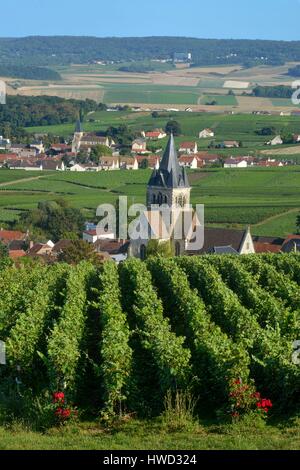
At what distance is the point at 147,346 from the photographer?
15891mm

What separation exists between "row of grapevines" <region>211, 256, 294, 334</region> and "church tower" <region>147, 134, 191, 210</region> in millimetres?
19814

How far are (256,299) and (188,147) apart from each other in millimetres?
88060

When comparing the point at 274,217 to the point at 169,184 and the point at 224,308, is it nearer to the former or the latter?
the point at 169,184

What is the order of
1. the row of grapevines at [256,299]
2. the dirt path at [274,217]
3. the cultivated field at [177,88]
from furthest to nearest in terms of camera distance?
the cultivated field at [177,88]
the dirt path at [274,217]
the row of grapevines at [256,299]

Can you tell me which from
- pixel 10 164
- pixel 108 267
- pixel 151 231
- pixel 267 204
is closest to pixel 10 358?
pixel 108 267

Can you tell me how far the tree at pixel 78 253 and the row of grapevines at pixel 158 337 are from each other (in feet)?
67.9

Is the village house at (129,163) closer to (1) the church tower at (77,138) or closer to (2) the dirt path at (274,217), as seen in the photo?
(1) the church tower at (77,138)

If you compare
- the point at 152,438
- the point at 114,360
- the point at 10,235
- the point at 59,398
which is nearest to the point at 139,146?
the point at 10,235

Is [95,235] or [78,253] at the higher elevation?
[95,235]

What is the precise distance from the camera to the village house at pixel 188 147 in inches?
4183

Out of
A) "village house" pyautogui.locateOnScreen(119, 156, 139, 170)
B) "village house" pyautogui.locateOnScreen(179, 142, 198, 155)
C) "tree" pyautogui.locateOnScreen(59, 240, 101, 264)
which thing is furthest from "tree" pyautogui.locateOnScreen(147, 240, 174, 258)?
"village house" pyautogui.locateOnScreen(179, 142, 198, 155)

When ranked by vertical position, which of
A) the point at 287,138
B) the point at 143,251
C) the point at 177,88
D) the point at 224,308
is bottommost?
the point at 224,308

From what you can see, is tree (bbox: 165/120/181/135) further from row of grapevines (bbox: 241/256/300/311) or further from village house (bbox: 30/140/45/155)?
row of grapevines (bbox: 241/256/300/311)

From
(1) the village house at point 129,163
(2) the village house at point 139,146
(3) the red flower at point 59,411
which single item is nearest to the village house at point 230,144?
(2) the village house at point 139,146
